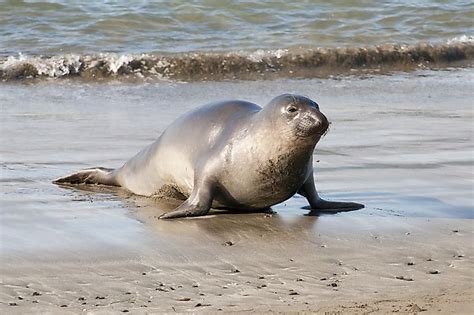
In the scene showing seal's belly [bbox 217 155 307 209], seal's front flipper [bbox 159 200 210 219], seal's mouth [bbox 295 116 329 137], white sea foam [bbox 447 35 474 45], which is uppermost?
seal's mouth [bbox 295 116 329 137]

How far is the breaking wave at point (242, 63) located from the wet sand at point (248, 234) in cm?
346

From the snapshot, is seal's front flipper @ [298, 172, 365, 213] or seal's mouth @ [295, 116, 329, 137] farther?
seal's front flipper @ [298, 172, 365, 213]

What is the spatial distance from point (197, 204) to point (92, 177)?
123 cm

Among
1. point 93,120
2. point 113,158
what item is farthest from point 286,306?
point 93,120

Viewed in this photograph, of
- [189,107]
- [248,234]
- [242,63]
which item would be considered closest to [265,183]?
[248,234]

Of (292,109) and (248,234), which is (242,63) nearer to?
(292,109)

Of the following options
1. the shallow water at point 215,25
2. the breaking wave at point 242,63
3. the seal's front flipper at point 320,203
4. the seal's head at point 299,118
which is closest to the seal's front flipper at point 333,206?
the seal's front flipper at point 320,203

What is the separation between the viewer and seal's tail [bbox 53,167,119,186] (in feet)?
22.9

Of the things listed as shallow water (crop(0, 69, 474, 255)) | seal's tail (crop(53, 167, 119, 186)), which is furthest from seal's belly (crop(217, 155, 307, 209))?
seal's tail (crop(53, 167, 119, 186))

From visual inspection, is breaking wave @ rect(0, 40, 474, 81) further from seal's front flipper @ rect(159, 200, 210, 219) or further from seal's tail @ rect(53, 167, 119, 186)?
seal's front flipper @ rect(159, 200, 210, 219)

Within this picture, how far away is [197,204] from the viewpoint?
606cm

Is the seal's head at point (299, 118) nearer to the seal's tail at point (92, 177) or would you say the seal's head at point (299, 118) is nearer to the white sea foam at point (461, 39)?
the seal's tail at point (92, 177)

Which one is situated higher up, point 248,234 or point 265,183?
point 265,183

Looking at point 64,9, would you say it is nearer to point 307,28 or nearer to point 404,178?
point 307,28
